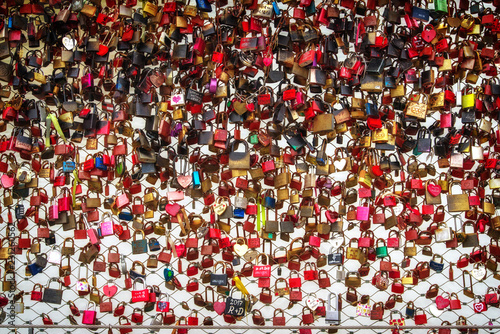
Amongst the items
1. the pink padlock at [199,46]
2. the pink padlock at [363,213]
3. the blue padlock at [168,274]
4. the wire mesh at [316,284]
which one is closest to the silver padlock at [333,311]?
the wire mesh at [316,284]

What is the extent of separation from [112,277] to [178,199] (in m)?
1.00

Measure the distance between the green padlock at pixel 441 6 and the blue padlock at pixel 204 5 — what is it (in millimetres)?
1913

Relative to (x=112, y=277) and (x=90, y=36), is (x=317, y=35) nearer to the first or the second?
(x=90, y=36)

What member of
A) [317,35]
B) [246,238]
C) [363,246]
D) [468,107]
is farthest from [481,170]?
[246,238]

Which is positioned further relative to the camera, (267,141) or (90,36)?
(90,36)

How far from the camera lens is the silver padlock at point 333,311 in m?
3.43

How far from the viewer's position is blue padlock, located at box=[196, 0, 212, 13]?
3.51 meters

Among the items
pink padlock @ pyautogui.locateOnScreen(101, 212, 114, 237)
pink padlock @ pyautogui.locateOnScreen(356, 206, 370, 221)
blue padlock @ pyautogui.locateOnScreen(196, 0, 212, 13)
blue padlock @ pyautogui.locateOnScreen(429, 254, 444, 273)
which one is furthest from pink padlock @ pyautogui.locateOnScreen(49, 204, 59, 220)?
blue padlock @ pyautogui.locateOnScreen(429, 254, 444, 273)

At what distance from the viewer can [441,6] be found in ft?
11.6

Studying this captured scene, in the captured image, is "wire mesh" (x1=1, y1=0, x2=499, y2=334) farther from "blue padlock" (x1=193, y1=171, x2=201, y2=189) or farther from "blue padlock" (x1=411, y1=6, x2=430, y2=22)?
"blue padlock" (x1=411, y1=6, x2=430, y2=22)

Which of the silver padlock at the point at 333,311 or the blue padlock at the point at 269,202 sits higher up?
the blue padlock at the point at 269,202

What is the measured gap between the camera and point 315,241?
3508 mm

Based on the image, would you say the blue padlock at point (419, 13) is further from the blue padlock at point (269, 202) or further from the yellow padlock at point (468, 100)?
the blue padlock at point (269, 202)

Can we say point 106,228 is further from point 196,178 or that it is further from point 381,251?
point 381,251
